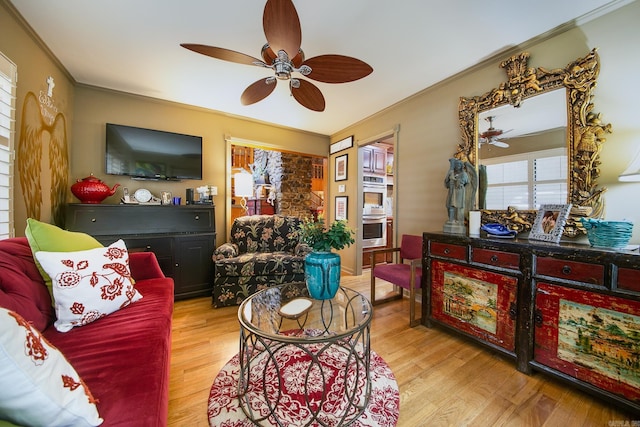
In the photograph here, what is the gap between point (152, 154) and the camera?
293cm

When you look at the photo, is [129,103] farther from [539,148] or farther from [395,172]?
[539,148]

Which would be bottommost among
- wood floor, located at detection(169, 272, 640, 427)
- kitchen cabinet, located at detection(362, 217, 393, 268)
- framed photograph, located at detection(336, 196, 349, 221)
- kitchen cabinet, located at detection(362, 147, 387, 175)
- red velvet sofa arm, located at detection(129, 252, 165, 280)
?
wood floor, located at detection(169, 272, 640, 427)

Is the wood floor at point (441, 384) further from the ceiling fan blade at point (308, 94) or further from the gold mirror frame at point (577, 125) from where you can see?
the ceiling fan blade at point (308, 94)

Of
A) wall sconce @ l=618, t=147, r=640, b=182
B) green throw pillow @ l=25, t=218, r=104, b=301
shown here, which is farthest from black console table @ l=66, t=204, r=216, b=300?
wall sconce @ l=618, t=147, r=640, b=182

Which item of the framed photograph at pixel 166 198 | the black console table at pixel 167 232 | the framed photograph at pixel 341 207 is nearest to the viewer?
the black console table at pixel 167 232

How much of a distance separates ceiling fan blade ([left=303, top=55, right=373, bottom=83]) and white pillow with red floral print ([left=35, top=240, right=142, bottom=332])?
1.83m

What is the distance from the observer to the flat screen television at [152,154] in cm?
277

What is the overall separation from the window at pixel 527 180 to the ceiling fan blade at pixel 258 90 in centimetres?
212

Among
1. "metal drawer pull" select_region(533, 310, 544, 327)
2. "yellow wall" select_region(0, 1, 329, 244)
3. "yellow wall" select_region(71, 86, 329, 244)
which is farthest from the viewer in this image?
"yellow wall" select_region(71, 86, 329, 244)

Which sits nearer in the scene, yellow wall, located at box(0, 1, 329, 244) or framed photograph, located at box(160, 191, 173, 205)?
yellow wall, located at box(0, 1, 329, 244)

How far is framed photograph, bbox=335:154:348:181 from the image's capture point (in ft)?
13.4

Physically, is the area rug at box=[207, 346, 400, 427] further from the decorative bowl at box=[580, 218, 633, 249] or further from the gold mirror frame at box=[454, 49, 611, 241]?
the gold mirror frame at box=[454, 49, 611, 241]

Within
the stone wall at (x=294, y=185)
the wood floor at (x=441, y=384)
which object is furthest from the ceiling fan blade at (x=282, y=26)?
the stone wall at (x=294, y=185)

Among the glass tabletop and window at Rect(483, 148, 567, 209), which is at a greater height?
window at Rect(483, 148, 567, 209)
